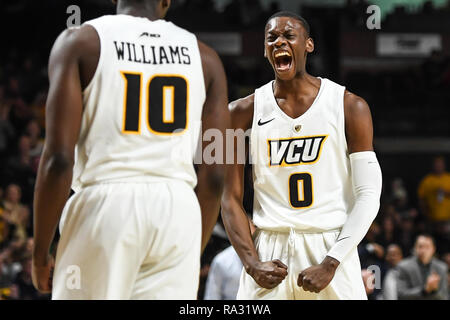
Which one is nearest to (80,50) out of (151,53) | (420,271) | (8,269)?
(151,53)

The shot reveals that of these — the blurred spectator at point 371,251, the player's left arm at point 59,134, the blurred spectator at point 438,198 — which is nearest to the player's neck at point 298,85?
the player's left arm at point 59,134

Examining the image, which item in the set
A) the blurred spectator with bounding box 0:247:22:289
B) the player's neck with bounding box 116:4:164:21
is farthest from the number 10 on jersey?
the blurred spectator with bounding box 0:247:22:289

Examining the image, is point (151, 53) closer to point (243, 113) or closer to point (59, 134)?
point (59, 134)

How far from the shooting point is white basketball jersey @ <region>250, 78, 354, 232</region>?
11.9 ft

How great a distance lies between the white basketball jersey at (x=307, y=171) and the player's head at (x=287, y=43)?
21cm

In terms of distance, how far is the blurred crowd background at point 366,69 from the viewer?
11078 millimetres

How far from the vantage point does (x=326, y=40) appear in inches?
526

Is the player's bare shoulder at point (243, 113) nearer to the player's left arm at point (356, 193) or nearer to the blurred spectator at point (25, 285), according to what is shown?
the player's left arm at point (356, 193)

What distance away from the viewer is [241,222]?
376cm

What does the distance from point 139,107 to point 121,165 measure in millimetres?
220

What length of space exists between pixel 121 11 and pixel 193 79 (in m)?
0.39

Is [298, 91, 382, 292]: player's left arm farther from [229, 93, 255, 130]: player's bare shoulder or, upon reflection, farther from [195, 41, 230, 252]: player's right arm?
[195, 41, 230, 252]: player's right arm
